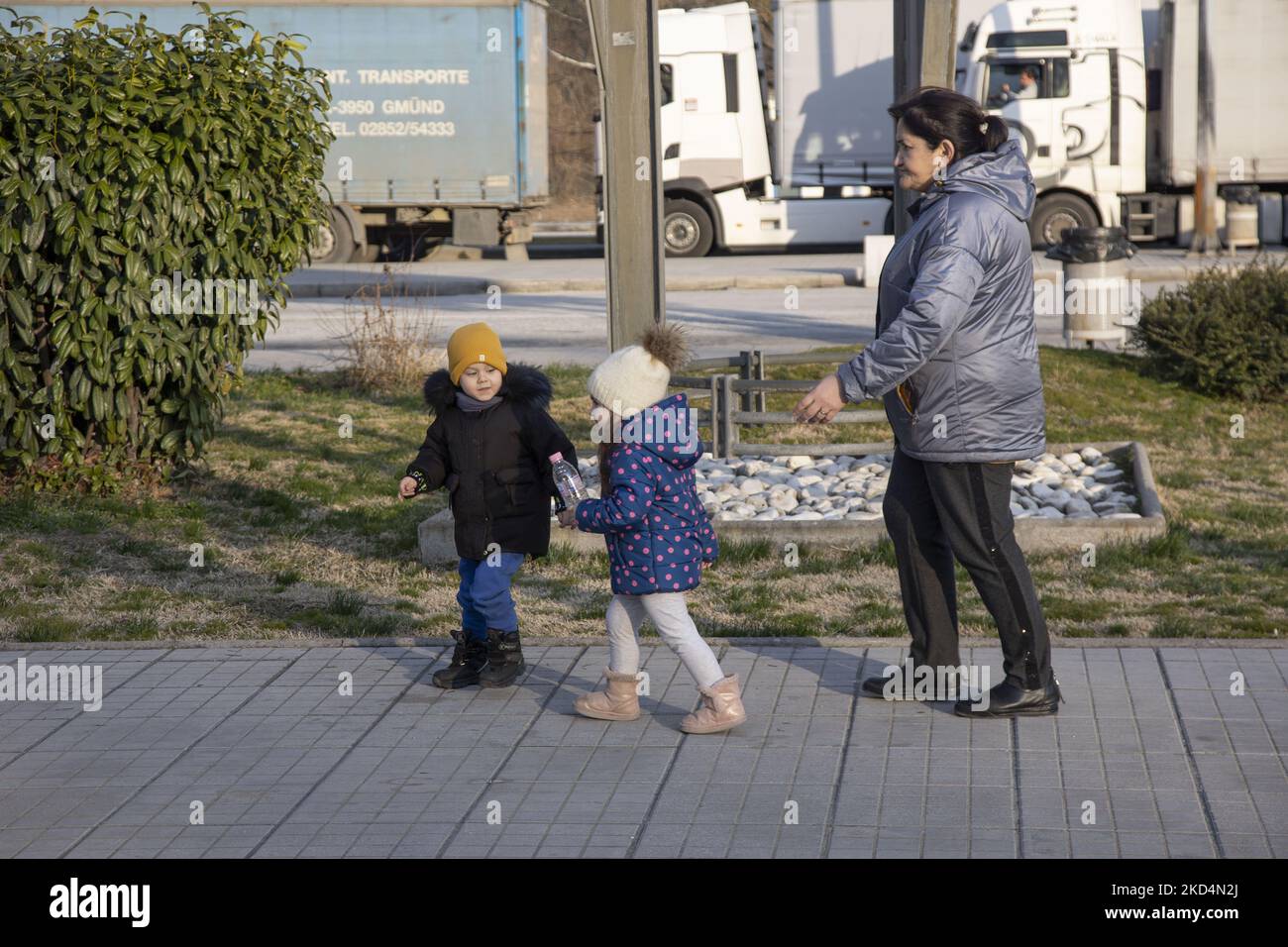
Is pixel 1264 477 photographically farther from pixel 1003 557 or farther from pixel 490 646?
pixel 490 646

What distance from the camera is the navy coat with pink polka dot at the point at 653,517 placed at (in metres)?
4.99

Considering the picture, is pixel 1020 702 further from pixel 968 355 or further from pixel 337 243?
pixel 337 243

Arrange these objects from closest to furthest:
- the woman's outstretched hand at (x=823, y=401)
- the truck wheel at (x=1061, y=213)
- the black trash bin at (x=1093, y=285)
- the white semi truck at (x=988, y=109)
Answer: the woman's outstretched hand at (x=823, y=401), the black trash bin at (x=1093, y=285), the white semi truck at (x=988, y=109), the truck wheel at (x=1061, y=213)

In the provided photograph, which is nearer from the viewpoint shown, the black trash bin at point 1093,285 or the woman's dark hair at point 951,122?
the woman's dark hair at point 951,122

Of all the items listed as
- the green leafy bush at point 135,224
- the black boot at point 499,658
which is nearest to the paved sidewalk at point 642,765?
the black boot at point 499,658

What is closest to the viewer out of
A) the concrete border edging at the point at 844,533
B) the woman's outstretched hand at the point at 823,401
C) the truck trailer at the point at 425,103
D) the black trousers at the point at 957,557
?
the woman's outstretched hand at the point at 823,401

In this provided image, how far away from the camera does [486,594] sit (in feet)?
18.7

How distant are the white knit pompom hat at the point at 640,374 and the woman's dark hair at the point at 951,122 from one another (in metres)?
0.98

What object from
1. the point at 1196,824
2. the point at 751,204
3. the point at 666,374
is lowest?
the point at 1196,824

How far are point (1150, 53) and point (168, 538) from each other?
20686mm

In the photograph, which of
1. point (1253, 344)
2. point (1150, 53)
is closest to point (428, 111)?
point (1150, 53)

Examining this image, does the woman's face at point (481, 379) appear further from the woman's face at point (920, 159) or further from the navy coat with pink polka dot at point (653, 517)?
the woman's face at point (920, 159)

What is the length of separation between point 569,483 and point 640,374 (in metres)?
0.53

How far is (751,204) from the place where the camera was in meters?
25.5
